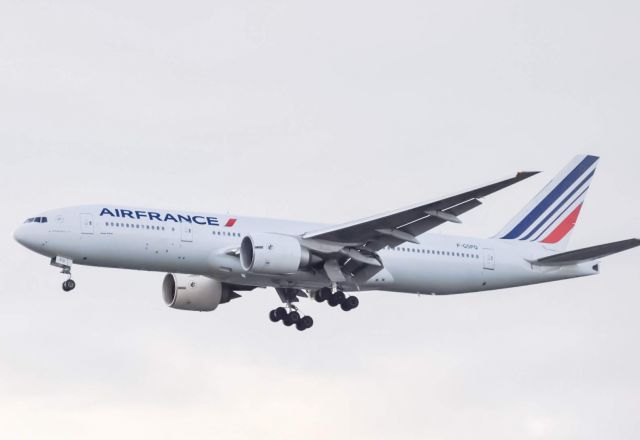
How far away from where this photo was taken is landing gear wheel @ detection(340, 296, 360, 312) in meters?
58.8

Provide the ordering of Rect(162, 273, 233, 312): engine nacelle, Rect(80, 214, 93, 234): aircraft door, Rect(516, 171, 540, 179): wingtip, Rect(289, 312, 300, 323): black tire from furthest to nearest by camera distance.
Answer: Rect(162, 273, 233, 312): engine nacelle, Rect(289, 312, 300, 323): black tire, Rect(80, 214, 93, 234): aircraft door, Rect(516, 171, 540, 179): wingtip

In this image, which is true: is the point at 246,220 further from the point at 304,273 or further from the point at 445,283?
the point at 445,283

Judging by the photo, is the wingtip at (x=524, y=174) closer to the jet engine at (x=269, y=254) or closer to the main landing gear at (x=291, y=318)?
the jet engine at (x=269, y=254)

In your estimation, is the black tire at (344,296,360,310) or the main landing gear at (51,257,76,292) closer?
the main landing gear at (51,257,76,292)

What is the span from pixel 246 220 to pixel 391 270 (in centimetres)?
613

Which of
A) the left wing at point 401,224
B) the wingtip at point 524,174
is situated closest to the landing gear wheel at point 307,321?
the left wing at point 401,224

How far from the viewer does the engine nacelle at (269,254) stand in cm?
5512

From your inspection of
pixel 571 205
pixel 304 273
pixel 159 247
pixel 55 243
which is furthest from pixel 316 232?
pixel 571 205

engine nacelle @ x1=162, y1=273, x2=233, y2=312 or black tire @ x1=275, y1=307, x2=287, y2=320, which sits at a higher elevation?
engine nacelle @ x1=162, y1=273, x2=233, y2=312

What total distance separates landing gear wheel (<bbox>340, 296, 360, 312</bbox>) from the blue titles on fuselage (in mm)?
6136

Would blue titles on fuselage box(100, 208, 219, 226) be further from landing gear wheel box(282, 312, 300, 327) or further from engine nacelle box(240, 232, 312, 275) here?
landing gear wheel box(282, 312, 300, 327)

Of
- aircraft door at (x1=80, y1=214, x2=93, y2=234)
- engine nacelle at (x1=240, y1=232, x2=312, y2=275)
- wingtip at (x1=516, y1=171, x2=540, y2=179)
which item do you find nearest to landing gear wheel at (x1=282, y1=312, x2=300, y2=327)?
engine nacelle at (x1=240, y1=232, x2=312, y2=275)

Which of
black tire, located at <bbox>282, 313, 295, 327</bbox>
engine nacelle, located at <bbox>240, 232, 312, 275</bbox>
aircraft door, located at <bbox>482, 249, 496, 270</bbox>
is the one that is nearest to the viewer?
engine nacelle, located at <bbox>240, 232, 312, 275</bbox>

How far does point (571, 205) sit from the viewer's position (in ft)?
219
